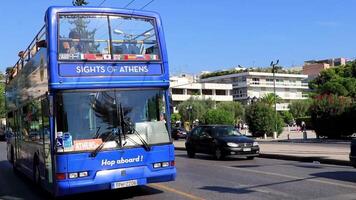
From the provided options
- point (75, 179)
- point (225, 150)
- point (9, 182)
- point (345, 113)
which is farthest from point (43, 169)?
point (345, 113)

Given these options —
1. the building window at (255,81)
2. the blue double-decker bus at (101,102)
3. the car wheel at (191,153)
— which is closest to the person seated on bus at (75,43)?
the blue double-decker bus at (101,102)

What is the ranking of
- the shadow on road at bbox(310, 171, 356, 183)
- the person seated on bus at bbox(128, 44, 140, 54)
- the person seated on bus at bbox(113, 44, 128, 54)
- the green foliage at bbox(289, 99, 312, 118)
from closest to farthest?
the person seated on bus at bbox(113, 44, 128, 54), the person seated on bus at bbox(128, 44, 140, 54), the shadow on road at bbox(310, 171, 356, 183), the green foliage at bbox(289, 99, 312, 118)

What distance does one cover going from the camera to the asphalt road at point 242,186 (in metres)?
11.1

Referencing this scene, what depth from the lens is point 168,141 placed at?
11.1m

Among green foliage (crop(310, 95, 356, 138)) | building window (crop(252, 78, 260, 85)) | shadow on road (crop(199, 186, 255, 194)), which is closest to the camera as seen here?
shadow on road (crop(199, 186, 255, 194))

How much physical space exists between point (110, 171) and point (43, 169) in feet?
6.83

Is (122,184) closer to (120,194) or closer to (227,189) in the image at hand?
(120,194)

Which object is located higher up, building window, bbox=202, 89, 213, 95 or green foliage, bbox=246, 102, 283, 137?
building window, bbox=202, 89, 213, 95

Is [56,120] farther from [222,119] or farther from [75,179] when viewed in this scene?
[222,119]

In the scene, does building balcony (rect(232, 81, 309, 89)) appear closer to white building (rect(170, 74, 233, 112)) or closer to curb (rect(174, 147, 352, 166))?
white building (rect(170, 74, 233, 112))

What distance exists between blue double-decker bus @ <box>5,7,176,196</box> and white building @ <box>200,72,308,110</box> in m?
131

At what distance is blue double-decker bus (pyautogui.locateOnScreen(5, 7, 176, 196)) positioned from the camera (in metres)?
10.2

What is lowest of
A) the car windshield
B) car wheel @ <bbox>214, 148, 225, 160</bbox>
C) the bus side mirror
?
car wheel @ <bbox>214, 148, 225, 160</bbox>

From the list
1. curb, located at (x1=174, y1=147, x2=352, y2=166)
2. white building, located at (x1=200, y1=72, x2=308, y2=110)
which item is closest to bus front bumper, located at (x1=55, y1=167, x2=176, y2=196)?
curb, located at (x1=174, y1=147, x2=352, y2=166)
